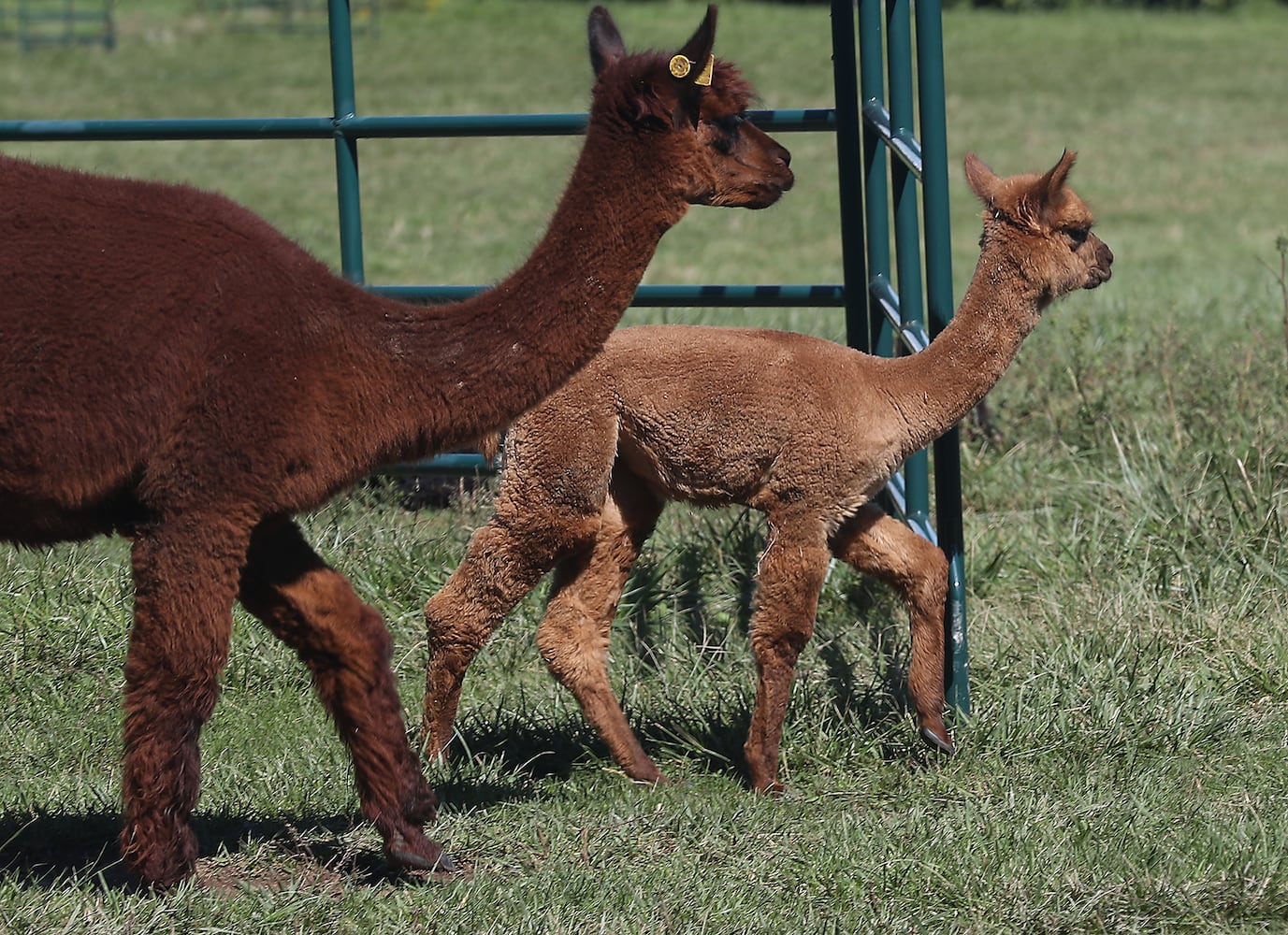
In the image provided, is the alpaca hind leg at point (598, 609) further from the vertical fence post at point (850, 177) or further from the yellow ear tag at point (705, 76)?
the yellow ear tag at point (705, 76)

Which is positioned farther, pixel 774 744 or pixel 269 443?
pixel 774 744

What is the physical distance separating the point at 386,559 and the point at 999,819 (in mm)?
2334

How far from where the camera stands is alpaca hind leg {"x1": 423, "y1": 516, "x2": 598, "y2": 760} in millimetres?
4453

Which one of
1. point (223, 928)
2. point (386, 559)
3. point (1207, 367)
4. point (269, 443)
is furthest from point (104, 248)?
point (1207, 367)

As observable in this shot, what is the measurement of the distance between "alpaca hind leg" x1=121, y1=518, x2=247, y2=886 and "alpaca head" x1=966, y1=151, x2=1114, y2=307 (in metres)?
2.11

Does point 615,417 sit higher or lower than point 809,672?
higher

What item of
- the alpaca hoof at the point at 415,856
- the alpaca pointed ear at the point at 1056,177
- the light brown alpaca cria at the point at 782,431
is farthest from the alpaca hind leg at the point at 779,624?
the alpaca pointed ear at the point at 1056,177

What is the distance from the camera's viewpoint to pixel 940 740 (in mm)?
4449

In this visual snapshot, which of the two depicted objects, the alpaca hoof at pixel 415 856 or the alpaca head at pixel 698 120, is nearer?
the alpaca head at pixel 698 120

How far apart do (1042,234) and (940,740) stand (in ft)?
4.42

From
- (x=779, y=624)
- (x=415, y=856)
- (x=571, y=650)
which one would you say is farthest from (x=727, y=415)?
(x=415, y=856)

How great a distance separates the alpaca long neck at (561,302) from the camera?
352 cm

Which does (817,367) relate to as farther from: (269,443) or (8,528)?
(8,528)

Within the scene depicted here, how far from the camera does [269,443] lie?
11.1 feet
